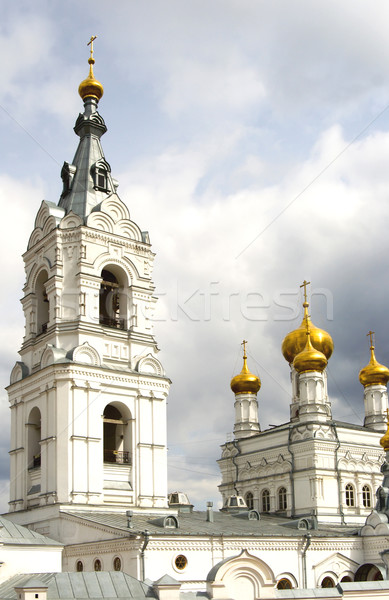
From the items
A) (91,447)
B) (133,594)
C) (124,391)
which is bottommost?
(133,594)

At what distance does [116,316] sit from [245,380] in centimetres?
1325

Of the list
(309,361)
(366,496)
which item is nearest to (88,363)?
(309,361)

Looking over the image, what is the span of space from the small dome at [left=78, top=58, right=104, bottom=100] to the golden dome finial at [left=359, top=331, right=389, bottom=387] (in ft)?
63.3

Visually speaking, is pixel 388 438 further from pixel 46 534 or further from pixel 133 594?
pixel 133 594

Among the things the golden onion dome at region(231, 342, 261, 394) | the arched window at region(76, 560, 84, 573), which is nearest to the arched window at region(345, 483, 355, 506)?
the golden onion dome at region(231, 342, 261, 394)

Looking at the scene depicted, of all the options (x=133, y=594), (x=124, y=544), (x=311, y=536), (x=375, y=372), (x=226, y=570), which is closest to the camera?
(x=133, y=594)

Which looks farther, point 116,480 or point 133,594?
point 116,480

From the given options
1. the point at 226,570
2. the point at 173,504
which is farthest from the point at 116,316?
the point at 226,570

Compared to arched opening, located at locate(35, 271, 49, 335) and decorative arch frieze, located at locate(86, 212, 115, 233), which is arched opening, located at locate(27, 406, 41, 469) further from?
decorative arch frieze, located at locate(86, 212, 115, 233)

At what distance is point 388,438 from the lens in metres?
31.2

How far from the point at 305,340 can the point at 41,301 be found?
1447 centimetres

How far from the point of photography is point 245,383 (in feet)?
127

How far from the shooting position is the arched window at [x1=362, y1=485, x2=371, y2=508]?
3295cm

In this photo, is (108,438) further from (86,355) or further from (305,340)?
(305,340)
